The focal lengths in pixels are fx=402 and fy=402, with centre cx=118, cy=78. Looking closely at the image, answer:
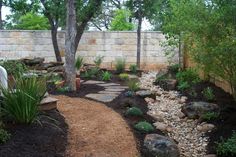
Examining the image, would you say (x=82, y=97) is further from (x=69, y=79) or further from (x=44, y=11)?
(x=44, y=11)

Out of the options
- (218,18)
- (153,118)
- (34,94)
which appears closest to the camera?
(34,94)

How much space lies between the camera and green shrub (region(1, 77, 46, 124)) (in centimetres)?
473

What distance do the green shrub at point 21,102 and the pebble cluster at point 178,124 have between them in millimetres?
2155

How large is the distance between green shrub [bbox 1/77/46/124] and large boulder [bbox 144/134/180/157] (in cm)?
152

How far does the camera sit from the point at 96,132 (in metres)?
5.45

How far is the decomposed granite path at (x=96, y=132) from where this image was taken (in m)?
4.83

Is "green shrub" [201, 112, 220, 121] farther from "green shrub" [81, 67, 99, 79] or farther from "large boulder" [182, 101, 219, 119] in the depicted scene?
"green shrub" [81, 67, 99, 79]

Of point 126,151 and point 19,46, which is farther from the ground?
point 19,46

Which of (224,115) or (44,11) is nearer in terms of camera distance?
(224,115)

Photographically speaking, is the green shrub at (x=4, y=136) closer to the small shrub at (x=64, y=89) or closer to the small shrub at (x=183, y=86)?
the small shrub at (x=64, y=89)

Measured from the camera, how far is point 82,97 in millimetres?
7855

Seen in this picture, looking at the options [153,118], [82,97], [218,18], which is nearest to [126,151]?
[153,118]

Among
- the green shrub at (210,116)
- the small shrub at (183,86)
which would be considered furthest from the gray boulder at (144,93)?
the green shrub at (210,116)

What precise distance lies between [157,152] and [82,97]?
3026 mm
